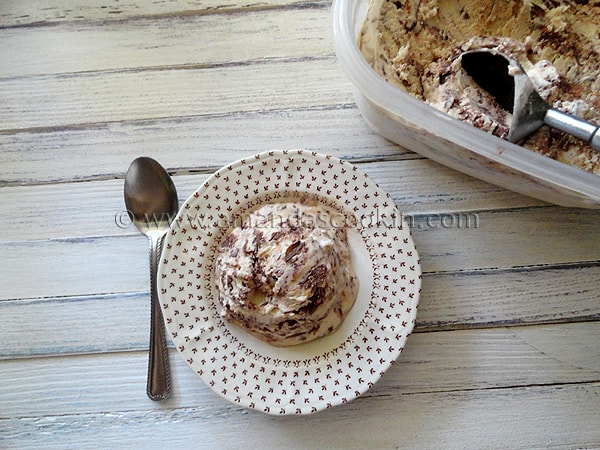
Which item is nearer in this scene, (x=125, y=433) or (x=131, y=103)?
(x=125, y=433)

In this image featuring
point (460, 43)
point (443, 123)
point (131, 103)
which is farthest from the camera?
point (131, 103)

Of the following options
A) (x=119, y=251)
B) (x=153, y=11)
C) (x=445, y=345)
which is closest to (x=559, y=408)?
(x=445, y=345)

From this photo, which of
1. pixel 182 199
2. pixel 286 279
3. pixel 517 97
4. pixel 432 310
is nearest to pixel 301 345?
pixel 286 279

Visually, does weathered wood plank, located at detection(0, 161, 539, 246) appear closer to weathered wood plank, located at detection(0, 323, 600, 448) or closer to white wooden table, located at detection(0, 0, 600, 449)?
white wooden table, located at detection(0, 0, 600, 449)

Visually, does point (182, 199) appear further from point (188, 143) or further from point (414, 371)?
point (414, 371)

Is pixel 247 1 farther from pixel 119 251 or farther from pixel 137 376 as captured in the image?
pixel 137 376

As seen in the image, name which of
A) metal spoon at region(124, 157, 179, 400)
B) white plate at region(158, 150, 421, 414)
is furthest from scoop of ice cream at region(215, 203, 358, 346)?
metal spoon at region(124, 157, 179, 400)
